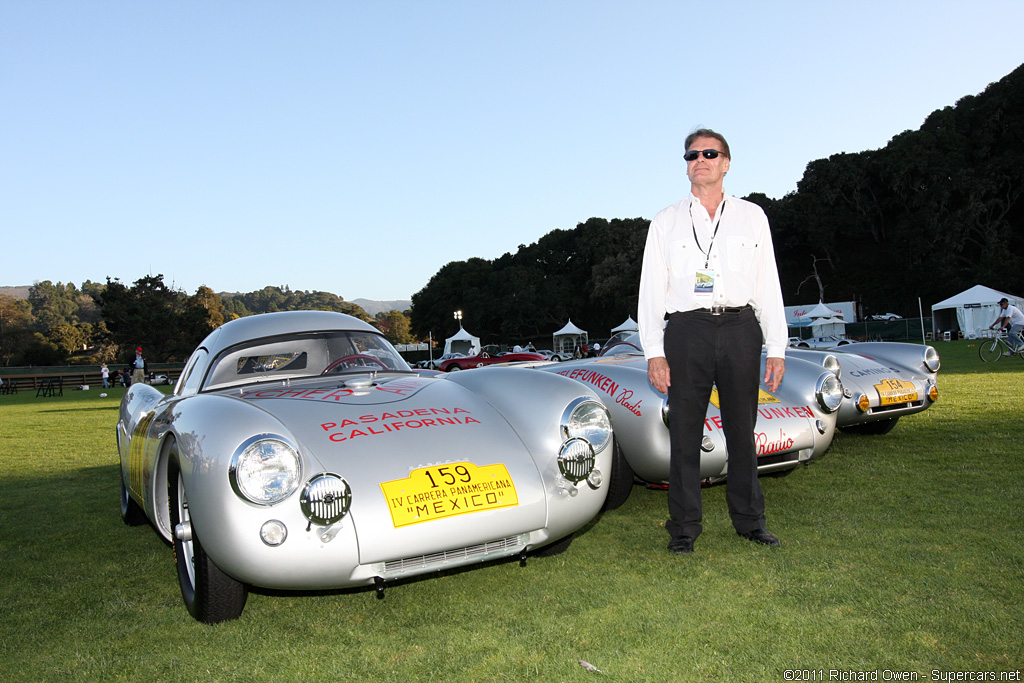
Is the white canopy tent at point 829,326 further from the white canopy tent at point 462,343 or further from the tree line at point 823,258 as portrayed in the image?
the white canopy tent at point 462,343

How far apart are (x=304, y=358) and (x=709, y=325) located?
2.23m

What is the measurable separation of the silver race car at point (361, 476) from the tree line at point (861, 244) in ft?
156

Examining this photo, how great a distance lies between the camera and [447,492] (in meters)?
2.61

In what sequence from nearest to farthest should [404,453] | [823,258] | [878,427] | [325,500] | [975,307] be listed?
[325,500]
[404,453]
[878,427]
[975,307]
[823,258]

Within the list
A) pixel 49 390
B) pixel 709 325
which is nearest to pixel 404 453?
pixel 709 325

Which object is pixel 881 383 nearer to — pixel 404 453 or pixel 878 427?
pixel 878 427

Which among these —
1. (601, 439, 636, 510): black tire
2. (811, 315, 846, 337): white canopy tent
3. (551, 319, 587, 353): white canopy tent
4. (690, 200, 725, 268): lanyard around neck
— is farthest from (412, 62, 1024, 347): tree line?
(690, 200, 725, 268): lanyard around neck

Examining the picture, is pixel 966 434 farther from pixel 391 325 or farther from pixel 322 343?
pixel 391 325

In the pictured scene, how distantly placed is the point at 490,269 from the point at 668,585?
233 ft

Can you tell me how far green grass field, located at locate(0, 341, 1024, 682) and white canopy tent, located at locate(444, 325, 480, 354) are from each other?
145ft

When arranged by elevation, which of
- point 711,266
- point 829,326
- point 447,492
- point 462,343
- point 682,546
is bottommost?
point 829,326

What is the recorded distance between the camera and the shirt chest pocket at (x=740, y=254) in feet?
10.9

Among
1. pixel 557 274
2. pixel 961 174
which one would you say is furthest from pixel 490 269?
pixel 961 174

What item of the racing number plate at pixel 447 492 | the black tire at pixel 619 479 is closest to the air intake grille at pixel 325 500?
the racing number plate at pixel 447 492
